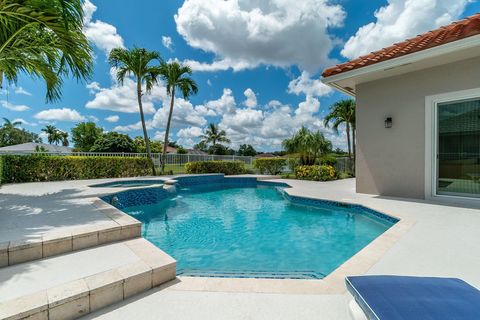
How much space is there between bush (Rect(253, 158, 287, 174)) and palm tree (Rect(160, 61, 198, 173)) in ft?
21.9

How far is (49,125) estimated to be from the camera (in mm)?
58344

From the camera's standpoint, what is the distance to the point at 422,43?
18.3 feet

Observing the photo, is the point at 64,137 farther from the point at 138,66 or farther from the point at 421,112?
the point at 421,112

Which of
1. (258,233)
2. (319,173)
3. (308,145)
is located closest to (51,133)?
(308,145)

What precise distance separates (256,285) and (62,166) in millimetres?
11739

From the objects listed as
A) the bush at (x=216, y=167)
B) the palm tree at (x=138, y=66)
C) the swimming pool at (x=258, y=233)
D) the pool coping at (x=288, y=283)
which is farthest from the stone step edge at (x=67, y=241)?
the bush at (x=216, y=167)

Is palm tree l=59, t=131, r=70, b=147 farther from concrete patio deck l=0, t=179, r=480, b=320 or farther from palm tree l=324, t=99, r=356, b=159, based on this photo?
concrete patio deck l=0, t=179, r=480, b=320

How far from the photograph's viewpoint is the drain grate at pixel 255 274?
316cm

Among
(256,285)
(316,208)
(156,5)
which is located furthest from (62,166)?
(256,285)

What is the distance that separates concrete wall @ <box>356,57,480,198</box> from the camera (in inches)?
237

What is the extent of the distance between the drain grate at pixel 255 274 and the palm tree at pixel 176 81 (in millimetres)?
12785

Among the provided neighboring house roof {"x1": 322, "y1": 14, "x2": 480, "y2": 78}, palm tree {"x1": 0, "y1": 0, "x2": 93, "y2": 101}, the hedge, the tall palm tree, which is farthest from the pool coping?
the tall palm tree

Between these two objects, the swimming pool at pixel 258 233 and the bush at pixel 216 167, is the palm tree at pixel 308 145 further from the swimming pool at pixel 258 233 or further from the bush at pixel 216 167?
the swimming pool at pixel 258 233

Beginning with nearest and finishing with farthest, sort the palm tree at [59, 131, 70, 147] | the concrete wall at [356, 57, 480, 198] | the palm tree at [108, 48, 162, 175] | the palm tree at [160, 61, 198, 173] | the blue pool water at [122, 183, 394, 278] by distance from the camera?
the blue pool water at [122, 183, 394, 278], the concrete wall at [356, 57, 480, 198], the palm tree at [108, 48, 162, 175], the palm tree at [160, 61, 198, 173], the palm tree at [59, 131, 70, 147]
